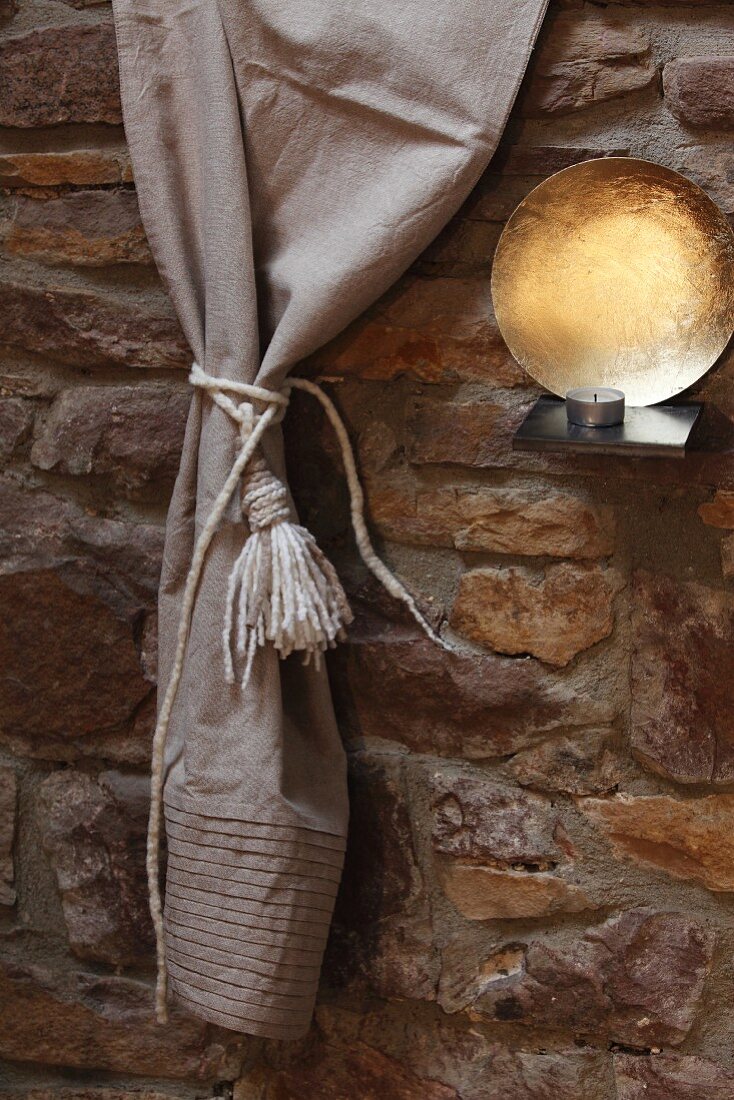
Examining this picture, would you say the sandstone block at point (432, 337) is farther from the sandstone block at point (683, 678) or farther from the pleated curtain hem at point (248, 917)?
the pleated curtain hem at point (248, 917)

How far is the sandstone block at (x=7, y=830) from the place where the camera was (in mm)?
1304

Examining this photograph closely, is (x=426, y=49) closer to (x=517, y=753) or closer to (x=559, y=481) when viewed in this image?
(x=559, y=481)

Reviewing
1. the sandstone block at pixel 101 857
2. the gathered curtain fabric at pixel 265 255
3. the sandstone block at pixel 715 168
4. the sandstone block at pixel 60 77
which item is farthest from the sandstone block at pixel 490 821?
the sandstone block at pixel 60 77

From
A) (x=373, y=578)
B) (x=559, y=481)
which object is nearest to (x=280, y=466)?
(x=373, y=578)

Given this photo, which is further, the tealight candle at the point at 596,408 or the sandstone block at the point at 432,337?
the sandstone block at the point at 432,337

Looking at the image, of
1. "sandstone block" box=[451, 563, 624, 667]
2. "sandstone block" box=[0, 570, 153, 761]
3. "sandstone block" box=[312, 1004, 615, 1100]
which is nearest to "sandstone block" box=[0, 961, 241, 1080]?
"sandstone block" box=[312, 1004, 615, 1100]

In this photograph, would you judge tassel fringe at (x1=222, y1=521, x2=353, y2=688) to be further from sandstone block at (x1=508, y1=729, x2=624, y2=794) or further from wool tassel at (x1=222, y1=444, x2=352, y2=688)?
sandstone block at (x1=508, y1=729, x2=624, y2=794)

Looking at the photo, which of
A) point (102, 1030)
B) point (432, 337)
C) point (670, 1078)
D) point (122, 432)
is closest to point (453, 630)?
point (432, 337)

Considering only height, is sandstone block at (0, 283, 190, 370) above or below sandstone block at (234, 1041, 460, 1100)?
above

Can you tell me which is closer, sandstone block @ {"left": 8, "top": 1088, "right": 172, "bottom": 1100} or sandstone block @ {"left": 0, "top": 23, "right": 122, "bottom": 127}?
sandstone block @ {"left": 0, "top": 23, "right": 122, "bottom": 127}

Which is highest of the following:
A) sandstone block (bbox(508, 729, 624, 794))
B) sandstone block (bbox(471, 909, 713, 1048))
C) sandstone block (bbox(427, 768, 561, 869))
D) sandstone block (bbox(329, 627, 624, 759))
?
sandstone block (bbox(329, 627, 624, 759))

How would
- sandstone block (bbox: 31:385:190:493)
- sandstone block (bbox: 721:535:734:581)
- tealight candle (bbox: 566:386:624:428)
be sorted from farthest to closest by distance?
sandstone block (bbox: 31:385:190:493), sandstone block (bbox: 721:535:734:581), tealight candle (bbox: 566:386:624:428)

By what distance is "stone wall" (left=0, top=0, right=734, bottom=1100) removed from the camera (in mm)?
1083

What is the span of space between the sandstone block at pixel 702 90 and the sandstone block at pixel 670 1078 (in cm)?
86
